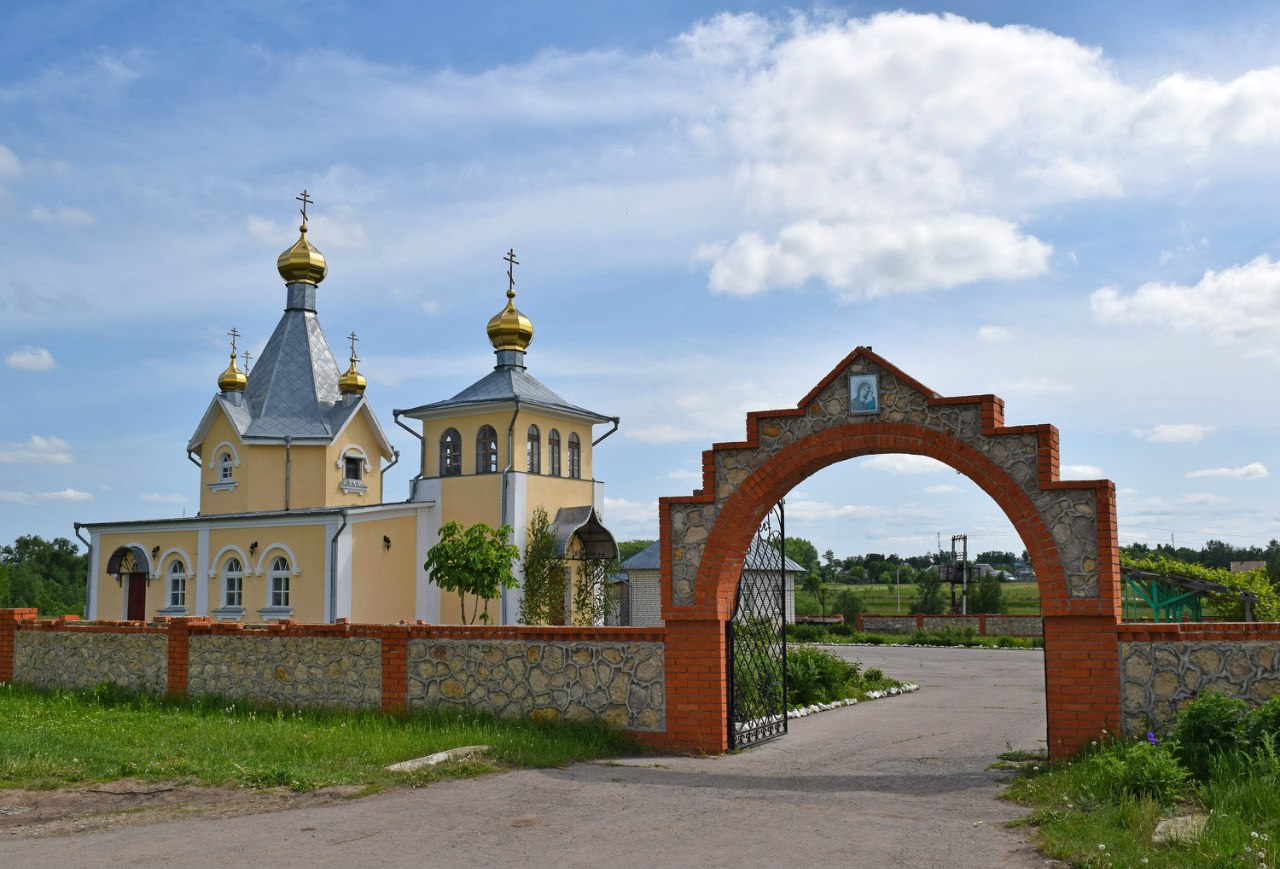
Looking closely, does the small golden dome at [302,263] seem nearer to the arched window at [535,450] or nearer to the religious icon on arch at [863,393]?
the arched window at [535,450]

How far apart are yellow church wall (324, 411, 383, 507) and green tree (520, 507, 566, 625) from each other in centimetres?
511

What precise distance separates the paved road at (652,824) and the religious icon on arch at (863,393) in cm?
327

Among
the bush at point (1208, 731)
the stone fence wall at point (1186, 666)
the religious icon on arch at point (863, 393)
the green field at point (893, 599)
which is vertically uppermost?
→ the religious icon on arch at point (863, 393)

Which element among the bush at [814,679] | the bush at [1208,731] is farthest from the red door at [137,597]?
the bush at [1208,731]

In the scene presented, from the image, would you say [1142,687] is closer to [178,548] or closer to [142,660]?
[142,660]

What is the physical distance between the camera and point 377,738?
1045 centimetres

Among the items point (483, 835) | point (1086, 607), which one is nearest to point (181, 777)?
point (483, 835)

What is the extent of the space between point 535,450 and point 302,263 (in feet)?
27.4

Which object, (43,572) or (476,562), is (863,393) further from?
(43,572)

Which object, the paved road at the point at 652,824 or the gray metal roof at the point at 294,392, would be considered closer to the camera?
the paved road at the point at 652,824

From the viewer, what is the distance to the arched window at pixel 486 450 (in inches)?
965

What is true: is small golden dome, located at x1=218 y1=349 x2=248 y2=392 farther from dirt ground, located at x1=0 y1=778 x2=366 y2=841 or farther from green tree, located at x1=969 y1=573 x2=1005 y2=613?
green tree, located at x1=969 y1=573 x2=1005 y2=613

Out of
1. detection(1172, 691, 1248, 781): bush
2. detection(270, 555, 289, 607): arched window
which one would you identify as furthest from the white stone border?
detection(270, 555, 289, 607): arched window

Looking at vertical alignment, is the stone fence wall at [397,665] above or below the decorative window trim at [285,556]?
below
